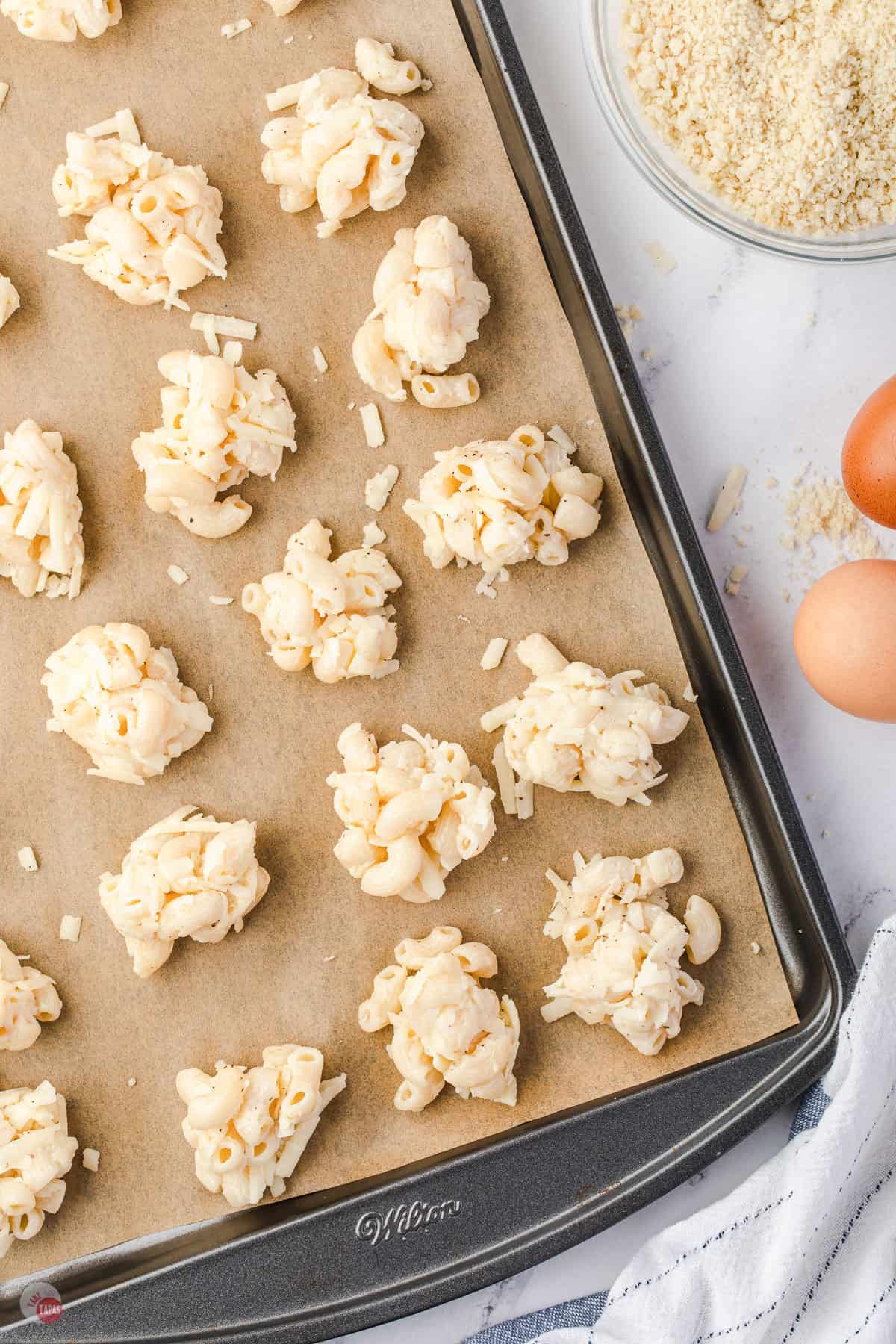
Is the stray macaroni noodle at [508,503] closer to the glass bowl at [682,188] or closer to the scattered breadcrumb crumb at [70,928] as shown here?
the glass bowl at [682,188]

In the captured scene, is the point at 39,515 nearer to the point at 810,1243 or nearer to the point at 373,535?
the point at 373,535

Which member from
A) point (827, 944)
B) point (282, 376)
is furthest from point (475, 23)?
point (827, 944)

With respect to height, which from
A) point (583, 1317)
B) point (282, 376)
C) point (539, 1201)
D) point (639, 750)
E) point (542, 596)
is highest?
point (282, 376)

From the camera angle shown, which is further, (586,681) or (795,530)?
(795,530)

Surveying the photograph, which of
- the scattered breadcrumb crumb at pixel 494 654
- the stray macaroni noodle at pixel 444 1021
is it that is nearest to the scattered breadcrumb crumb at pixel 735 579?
the scattered breadcrumb crumb at pixel 494 654

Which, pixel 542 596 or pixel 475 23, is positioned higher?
A: pixel 475 23

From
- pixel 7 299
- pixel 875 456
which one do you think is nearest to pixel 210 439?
pixel 7 299

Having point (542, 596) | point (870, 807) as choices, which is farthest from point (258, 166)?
point (870, 807)

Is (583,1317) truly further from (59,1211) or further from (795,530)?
(795,530)
